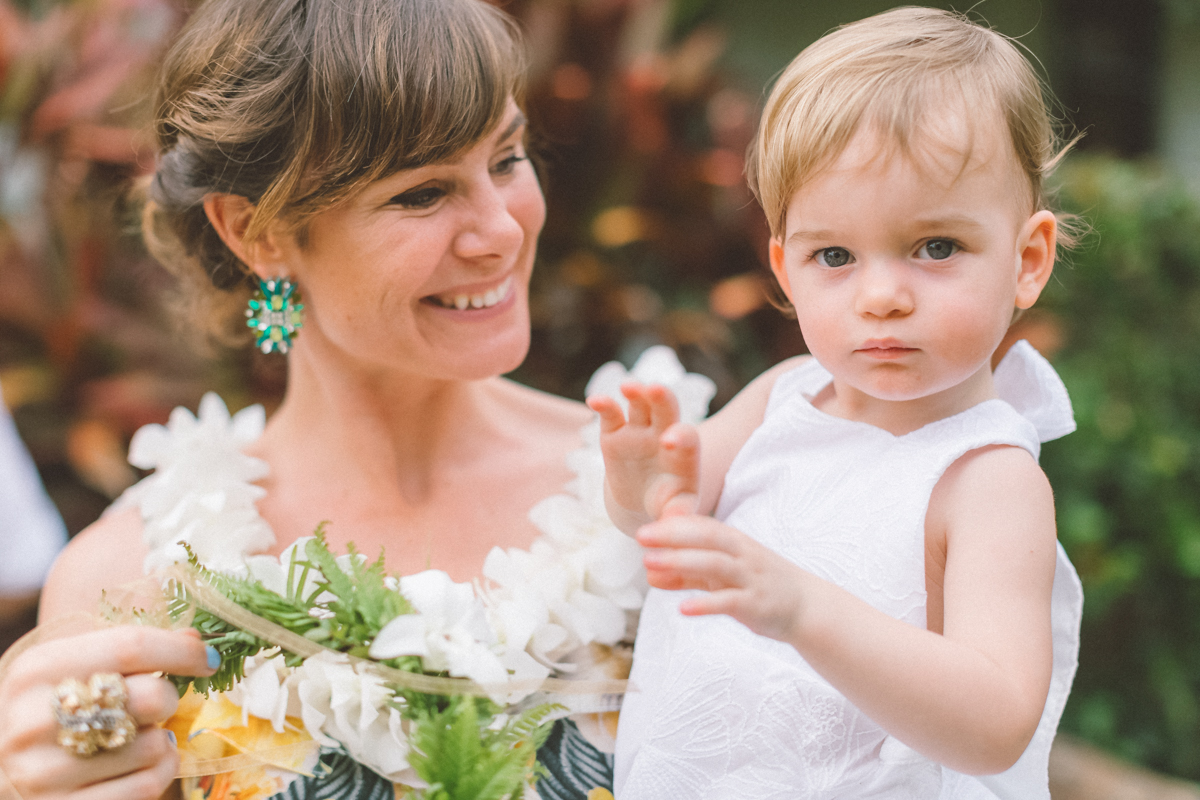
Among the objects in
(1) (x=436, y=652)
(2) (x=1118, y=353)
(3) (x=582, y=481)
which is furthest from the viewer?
(2) (x=1118, y=353)

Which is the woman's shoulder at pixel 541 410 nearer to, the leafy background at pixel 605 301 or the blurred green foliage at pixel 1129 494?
the leafy background at pixel 605 301

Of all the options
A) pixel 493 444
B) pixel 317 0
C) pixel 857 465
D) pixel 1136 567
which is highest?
pixel 317 0

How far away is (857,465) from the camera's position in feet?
4.45

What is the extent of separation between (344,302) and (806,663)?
0.99 m

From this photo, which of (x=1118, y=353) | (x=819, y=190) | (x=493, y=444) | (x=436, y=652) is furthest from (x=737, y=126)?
(x=436, y=652)

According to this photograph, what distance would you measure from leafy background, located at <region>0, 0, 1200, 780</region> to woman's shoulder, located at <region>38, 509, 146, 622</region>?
163 centimetres

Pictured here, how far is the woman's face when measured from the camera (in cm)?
165

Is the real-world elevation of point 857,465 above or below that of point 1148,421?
above

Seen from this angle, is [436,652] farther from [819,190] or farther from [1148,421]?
[1148,421]

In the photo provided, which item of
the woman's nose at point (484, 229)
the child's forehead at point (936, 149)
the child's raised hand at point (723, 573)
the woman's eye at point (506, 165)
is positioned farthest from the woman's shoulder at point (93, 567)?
the child's forehead at point (936, 149)

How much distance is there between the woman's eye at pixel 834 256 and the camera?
1256mm

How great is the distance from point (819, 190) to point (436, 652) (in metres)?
0.77

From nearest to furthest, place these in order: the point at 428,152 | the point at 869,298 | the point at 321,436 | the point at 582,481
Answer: the point at 869,298
the point at 428,152
the point at 582,481
the point at 321,436

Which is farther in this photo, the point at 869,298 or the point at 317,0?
the point at 317,0
